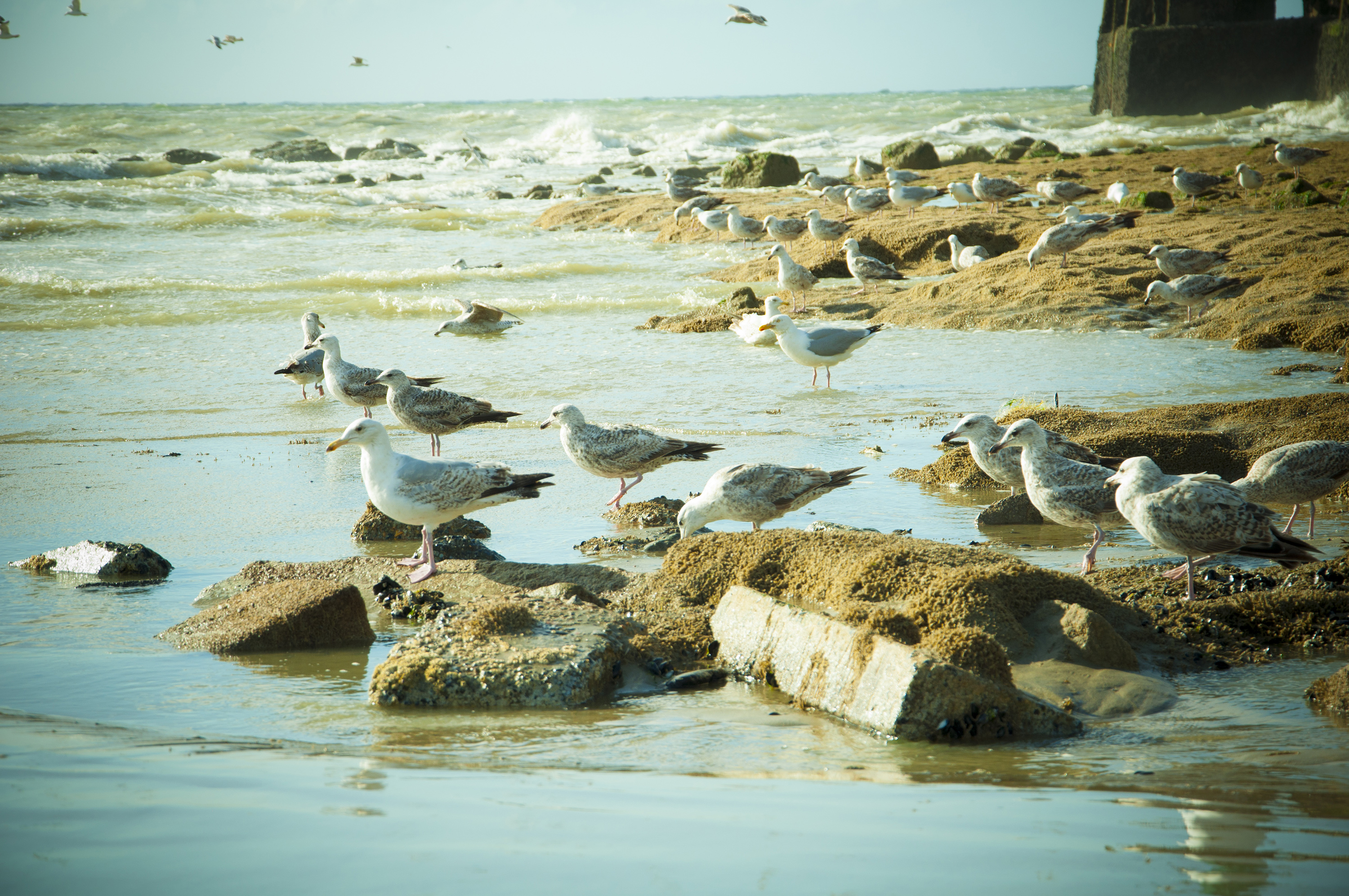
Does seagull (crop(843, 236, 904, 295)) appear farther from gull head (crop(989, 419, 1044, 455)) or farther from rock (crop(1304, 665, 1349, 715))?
rock (crop(1304, 665, 1349, 715))

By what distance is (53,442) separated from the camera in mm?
8867

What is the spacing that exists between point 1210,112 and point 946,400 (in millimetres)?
36950

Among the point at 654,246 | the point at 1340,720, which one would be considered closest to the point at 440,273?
the point at 654,246

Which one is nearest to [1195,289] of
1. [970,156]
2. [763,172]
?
[763,172]

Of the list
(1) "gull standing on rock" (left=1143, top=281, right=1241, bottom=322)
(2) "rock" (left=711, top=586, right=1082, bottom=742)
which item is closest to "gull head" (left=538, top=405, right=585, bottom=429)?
(2) "rock" (left=711, top=586, right=1082, bottom=742)

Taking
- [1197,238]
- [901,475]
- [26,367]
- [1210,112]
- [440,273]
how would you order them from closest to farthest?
[901,475] → [26,367] → [1197,238] → [440,273] → [1210,112]

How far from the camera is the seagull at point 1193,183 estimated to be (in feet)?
62.7

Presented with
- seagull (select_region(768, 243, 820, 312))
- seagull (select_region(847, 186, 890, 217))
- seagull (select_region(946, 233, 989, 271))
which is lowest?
seagull (select_region(768, 243, 820, 312))

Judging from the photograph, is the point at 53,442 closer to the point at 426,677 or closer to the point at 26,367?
the point at 26,367

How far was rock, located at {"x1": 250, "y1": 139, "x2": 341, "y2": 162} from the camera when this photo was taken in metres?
44.4

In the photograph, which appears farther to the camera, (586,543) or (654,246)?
(654,246)

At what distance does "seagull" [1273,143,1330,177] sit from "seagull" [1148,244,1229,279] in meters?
10.3

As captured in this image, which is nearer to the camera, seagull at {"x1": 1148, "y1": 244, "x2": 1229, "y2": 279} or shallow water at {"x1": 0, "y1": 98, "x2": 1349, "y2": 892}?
shallow water at {"x1": 0, "y1": 98, "x2": 1349, "y2": 892}

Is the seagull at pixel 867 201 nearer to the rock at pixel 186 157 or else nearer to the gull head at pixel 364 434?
the gull head at pixel 364 434
